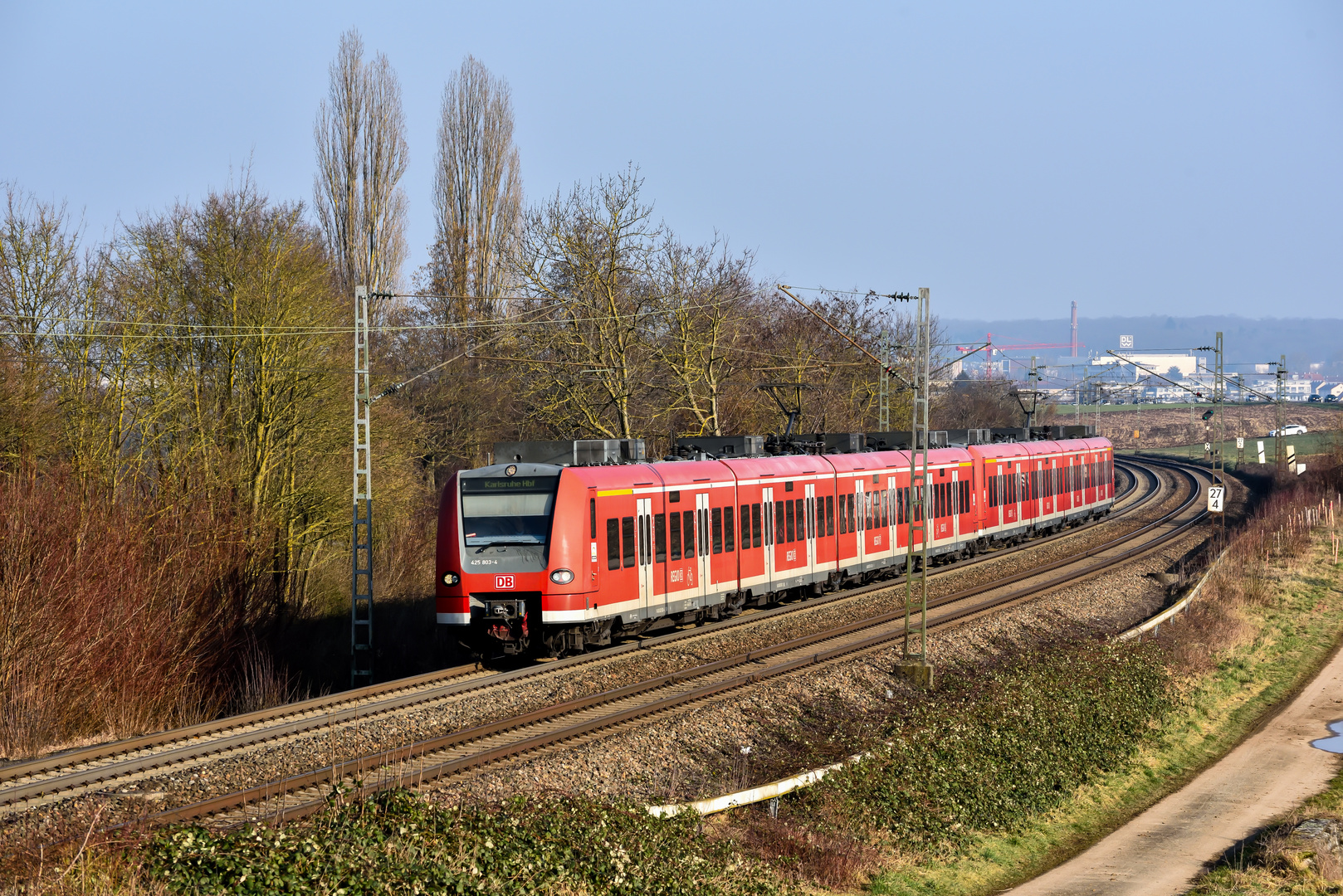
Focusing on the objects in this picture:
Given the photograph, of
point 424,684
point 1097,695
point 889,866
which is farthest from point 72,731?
point 1097,695

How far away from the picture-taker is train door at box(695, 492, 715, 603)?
2256 centimetres

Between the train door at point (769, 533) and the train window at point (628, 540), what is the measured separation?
4.90 metres

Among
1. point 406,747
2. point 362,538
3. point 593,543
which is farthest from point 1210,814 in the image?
point 362,538

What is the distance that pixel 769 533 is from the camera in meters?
25.3

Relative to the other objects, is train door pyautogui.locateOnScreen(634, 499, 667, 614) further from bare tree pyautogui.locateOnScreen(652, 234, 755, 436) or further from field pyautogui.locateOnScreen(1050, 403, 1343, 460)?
field pyautogui.locateOnScreen(1050, 403, 1343, 460)

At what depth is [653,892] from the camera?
10.4m

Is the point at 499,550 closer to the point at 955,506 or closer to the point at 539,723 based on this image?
the point at 539,723

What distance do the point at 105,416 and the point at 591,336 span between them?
1355 centimetres

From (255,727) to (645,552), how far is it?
24.9 feet

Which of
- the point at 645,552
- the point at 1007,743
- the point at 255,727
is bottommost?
the point at 1007,743

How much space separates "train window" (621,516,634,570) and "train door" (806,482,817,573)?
7.02 m

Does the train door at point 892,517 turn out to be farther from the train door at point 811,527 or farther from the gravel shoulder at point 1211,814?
the gravel shoulder at point 1211,814

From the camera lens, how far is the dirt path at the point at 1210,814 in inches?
563

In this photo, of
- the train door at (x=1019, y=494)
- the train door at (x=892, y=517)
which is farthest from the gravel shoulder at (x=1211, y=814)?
the train door at (x=1019, y=494)
